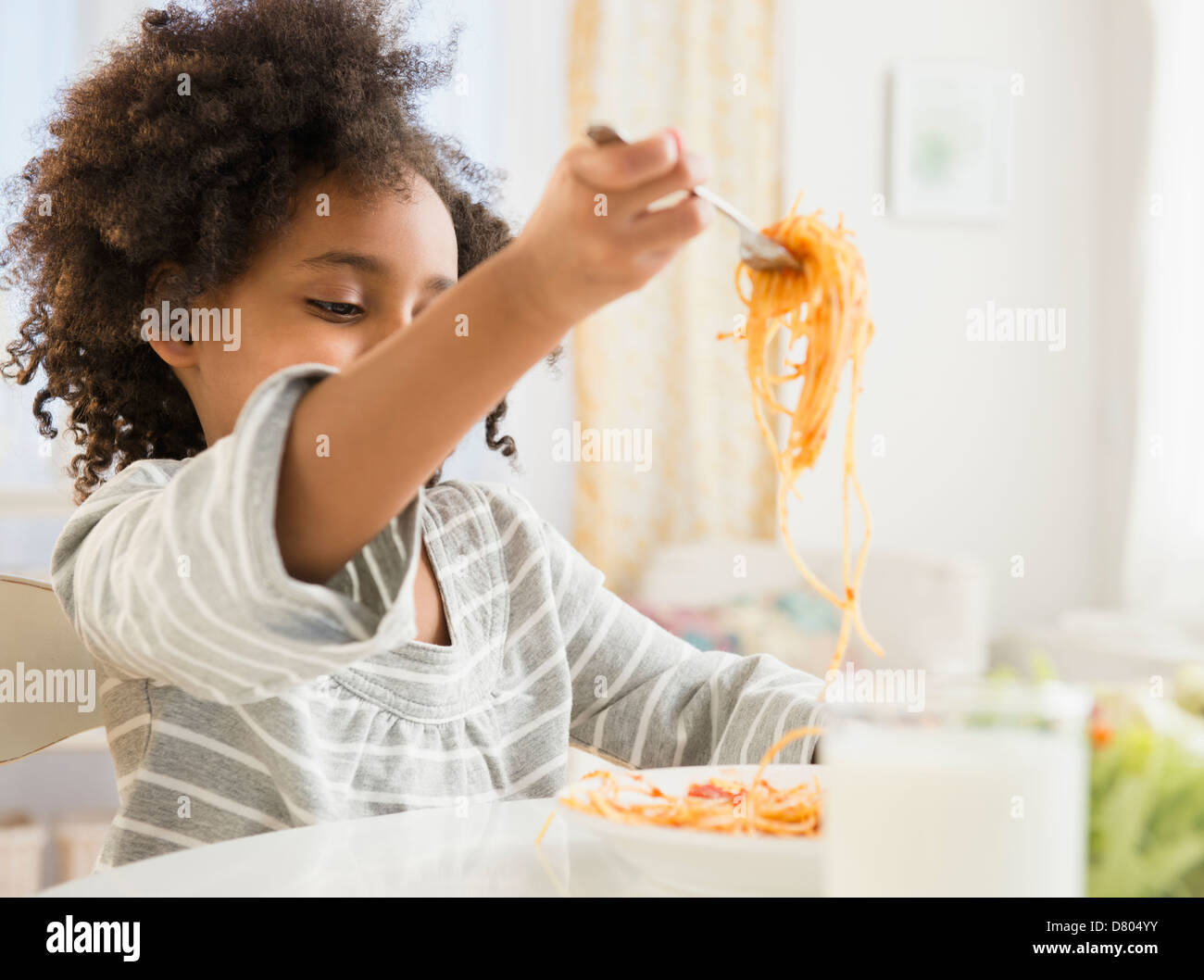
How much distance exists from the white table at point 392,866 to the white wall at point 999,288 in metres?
2.74

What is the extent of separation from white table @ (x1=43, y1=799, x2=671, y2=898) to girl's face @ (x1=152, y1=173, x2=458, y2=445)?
0.36 metres

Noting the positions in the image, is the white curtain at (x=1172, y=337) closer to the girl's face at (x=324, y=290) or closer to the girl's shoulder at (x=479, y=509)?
the girl's shoulder at (x=479, y=509)

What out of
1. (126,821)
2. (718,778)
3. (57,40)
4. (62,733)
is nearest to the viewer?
(718,778)

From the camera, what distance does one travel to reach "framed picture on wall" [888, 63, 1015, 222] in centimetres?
327

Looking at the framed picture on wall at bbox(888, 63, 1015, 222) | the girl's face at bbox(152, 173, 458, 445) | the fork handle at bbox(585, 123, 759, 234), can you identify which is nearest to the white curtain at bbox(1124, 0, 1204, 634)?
the framed picture on wall at bbox(888, 63, 1015, 222)

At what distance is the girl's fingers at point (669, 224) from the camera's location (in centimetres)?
51

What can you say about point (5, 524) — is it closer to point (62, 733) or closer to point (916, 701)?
point (62, 733)

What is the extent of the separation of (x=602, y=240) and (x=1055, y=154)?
10.8ft

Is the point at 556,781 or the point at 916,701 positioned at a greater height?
the point at 916,701

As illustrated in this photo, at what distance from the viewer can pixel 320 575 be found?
1.87 feet

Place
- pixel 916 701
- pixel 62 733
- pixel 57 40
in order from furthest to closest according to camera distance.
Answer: pixel 57 40 < pixel 62 733 < pixel 916 701

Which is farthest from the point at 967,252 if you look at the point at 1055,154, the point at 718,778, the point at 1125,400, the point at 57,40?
the point at 718,778

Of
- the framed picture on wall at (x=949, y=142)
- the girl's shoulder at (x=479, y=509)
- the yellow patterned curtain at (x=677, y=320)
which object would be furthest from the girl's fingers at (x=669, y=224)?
the framed picture on wall at (x=949, y=142)

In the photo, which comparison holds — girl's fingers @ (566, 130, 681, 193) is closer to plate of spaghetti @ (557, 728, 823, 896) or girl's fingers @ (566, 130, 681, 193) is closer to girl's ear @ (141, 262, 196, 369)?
plate of spaghetti @ (557, 728, 823, 896)
